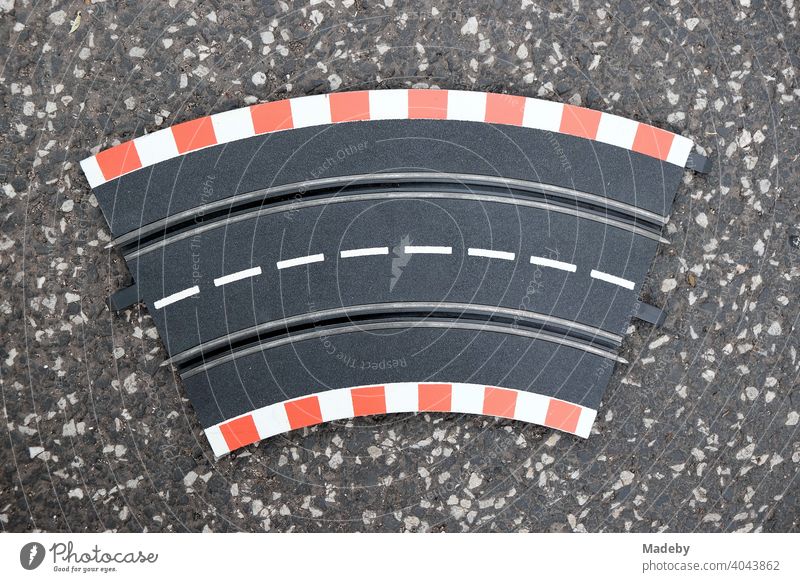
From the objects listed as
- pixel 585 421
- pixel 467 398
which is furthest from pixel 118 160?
pixel 585 421

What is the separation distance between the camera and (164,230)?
4.39 feet

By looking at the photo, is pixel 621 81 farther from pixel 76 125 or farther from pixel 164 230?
pixel 76 125

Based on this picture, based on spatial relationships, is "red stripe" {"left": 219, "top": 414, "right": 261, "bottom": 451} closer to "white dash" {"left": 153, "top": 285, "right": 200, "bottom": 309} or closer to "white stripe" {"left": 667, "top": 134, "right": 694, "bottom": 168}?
"white dash" {"left": 153, "top": 285, "right": 200, "bottom": 309}

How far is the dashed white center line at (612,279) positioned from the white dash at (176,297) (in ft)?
2.60

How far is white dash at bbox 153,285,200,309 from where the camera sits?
1347 millimetres

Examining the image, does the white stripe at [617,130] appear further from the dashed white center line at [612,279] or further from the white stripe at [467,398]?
the white stripe at [467,398]

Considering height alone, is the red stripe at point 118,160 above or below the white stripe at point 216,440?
above

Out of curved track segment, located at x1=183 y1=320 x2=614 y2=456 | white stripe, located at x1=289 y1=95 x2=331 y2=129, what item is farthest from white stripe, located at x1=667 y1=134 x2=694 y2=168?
white stripe, located at x1=289 y1=95 x2=331 y2=129

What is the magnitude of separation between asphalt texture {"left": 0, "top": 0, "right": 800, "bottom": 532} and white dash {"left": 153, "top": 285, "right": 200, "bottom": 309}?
0.16ft

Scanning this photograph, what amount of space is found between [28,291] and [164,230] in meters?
0.31

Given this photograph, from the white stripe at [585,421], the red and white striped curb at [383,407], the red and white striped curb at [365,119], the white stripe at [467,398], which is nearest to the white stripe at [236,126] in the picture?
the red and white striped curb at [365,119]

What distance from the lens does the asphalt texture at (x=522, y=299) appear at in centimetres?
136

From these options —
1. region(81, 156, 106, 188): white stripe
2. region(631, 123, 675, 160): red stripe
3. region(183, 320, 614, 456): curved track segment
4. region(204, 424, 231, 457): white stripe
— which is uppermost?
region(631, 123, 675, 160): red stripe
